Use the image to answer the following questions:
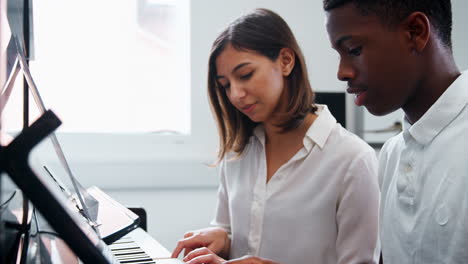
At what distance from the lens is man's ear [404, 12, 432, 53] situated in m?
0.73

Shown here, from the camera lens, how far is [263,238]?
1156mm

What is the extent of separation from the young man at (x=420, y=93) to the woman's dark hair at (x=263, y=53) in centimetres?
41

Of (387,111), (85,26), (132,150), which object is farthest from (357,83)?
(85,26)

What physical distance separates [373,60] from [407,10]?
0.10 metres

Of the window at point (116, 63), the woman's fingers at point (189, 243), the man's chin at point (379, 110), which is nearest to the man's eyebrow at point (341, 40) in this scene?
the man's chin at point (379, 110)

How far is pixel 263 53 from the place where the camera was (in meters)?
1.20

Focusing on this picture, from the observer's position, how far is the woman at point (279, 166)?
1052mm

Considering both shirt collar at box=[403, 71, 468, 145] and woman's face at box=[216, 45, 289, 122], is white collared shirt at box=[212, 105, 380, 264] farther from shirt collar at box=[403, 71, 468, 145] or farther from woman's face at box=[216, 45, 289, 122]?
shirt collar at box=[403, 71, 468, 145]

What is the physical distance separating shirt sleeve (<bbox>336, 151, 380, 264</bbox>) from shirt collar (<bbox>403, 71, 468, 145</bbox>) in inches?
11.4

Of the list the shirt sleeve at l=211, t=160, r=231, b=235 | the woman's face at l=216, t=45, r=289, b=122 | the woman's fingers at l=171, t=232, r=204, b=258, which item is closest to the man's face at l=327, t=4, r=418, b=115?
the woman's face at l=216, t=45, r=289, b=122

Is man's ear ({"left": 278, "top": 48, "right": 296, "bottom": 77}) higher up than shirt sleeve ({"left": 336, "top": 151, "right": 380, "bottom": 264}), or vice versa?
man's ear ({"left": 278, "top": 48, "right": 296, "bottom": 77})

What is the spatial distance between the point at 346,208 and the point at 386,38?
431 mm

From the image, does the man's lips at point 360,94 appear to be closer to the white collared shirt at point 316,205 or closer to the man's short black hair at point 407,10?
the man's short black hair at point 407,10

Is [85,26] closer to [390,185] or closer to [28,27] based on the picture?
[28,27]
